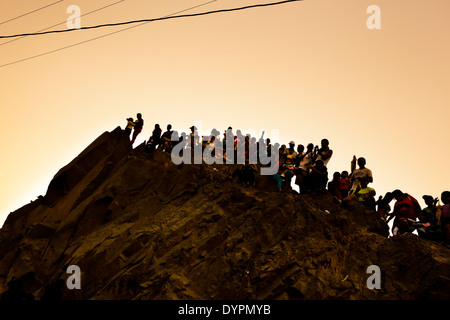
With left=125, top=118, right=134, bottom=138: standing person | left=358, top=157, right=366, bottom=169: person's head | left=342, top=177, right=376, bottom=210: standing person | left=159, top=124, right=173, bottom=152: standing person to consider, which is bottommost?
left=342, top=177, right=376, bottom=210: standing person

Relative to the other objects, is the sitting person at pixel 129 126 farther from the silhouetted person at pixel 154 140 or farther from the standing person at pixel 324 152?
the standing person at pixel 324 152

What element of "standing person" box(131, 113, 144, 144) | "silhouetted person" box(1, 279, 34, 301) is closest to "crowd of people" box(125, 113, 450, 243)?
"standing person" box(131, 113, 144, 144)

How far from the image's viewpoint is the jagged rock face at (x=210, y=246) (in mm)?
11688

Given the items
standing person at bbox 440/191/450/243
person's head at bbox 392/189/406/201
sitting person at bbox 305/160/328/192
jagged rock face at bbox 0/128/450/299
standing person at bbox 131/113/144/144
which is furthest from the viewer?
standing person at bbox 131/113/144/144

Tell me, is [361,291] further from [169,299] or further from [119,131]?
[119,131]

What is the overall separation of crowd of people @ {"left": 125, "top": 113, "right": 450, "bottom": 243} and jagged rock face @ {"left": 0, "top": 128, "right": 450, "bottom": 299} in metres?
0.59

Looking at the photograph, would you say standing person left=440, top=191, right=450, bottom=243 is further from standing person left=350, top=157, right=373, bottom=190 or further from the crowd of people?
standing person left=350, top=157, right=373, bottom=190

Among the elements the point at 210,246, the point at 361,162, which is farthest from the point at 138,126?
the point at 361,162

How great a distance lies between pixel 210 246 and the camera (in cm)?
1298

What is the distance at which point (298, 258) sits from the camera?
1206cm

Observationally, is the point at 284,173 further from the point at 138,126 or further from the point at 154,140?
the point at 138,126

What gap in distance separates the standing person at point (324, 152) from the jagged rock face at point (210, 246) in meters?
1.90

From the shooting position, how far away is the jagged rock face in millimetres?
11688

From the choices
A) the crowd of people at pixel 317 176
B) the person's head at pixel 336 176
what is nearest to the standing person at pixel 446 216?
the crowd of people at pixel 317 176
